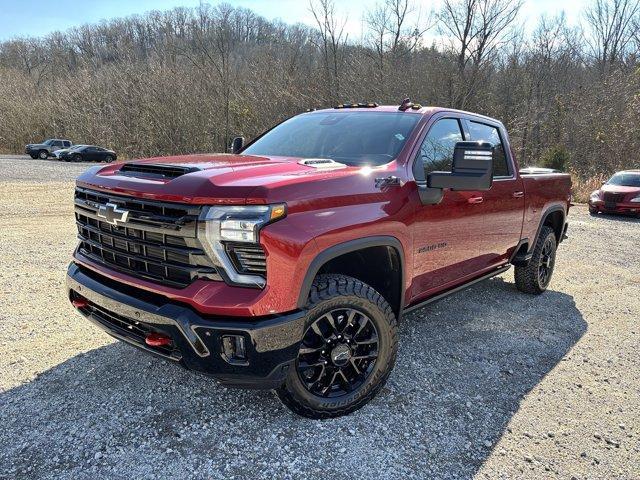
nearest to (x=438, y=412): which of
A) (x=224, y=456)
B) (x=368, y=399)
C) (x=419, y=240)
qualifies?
(x=368, y=399)

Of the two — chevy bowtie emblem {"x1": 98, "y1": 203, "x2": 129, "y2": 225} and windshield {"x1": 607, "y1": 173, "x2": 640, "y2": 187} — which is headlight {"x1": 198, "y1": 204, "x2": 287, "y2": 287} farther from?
windshield {"x1": 607, "y1": 173, "x2": 640, "y2": 187}

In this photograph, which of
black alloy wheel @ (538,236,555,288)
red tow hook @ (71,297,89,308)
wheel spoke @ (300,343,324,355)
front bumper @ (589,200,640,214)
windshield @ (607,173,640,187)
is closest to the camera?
wheel spoke @ (300,343,324,355)

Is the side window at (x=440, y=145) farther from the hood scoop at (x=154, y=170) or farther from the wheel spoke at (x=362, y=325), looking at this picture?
the hood scoop at (x=154, y=170)

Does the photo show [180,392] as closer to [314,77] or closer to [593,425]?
[593,425]

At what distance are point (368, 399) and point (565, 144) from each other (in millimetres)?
34189

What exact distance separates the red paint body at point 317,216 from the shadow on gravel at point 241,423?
0.71 meters

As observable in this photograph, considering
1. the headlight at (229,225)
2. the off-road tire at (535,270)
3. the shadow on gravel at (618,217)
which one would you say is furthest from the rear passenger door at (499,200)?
the shadow on gravel at (618,217)

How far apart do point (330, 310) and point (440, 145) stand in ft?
5.61

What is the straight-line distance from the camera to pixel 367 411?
2.98 m

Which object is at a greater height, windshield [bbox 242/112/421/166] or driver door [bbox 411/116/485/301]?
windshield [bbox 242/112/421/166]

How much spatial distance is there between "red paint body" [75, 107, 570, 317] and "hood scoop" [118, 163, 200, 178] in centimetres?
9

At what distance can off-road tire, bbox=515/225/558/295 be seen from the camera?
5.31m

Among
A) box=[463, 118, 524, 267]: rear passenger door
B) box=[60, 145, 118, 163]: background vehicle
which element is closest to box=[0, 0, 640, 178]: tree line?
box=[60, 145, 118, 163]: background vehicle

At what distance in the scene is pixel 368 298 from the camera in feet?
9.14
